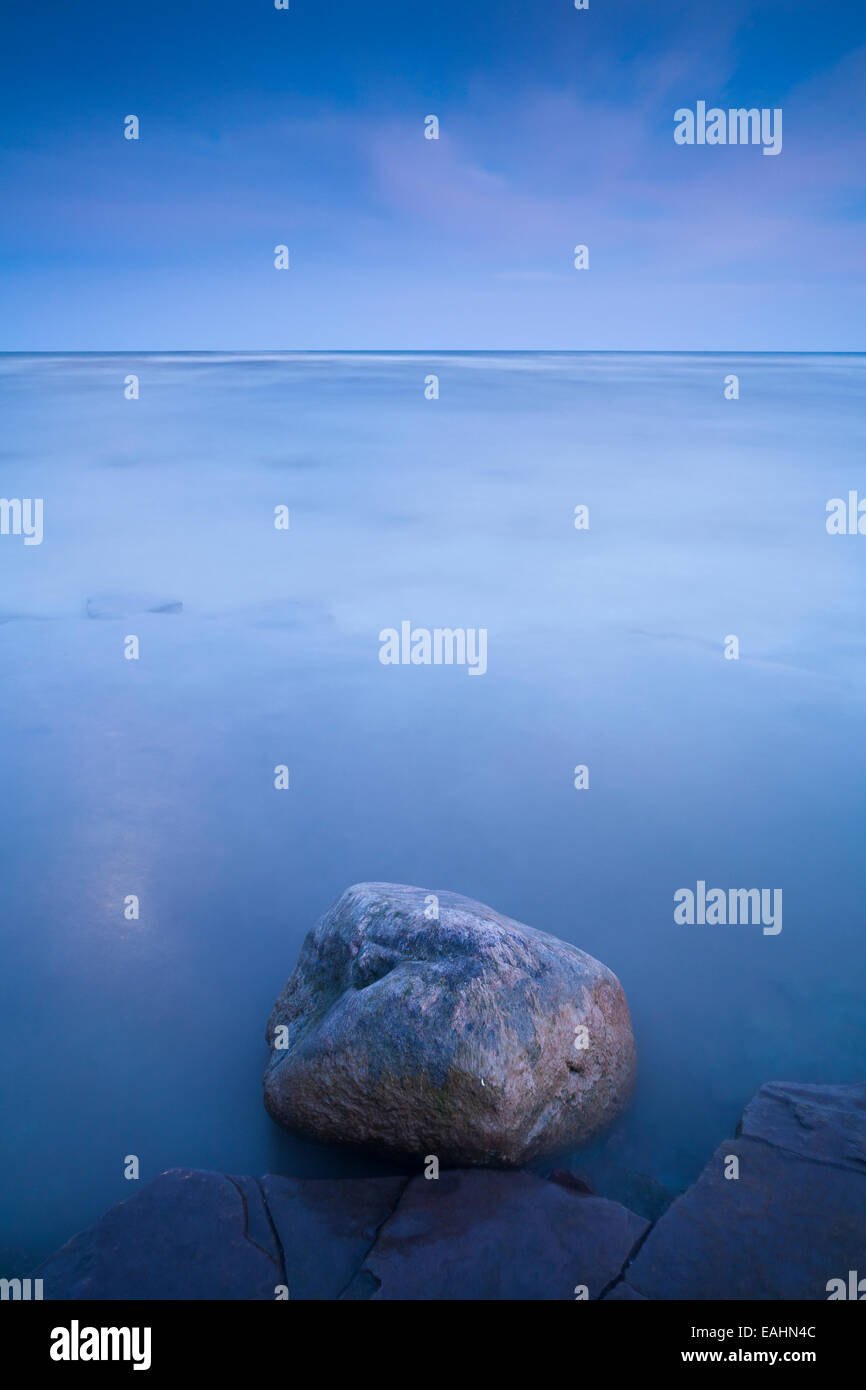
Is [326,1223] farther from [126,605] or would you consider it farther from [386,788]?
[126,605]

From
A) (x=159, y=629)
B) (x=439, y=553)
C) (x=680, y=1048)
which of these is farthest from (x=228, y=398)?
(x=680, y=1048)

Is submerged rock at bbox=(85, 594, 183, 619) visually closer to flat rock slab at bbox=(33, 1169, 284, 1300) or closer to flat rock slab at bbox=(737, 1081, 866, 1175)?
flat rock slab at bbox=(33, 1169, 284, 1300)

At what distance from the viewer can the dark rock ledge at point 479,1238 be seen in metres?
3.16

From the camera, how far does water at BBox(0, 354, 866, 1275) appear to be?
14.0 feet

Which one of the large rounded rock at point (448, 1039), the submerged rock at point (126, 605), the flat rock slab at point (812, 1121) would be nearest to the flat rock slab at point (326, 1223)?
the large rounded rock at point (448, 1039)

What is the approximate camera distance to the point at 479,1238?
130 inches

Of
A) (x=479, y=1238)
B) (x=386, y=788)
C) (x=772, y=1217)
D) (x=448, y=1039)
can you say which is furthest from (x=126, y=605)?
(x=772, y=1217)

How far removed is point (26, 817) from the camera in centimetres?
606

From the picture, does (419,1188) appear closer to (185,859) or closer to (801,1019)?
(801,1019)

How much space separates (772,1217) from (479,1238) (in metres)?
1.00

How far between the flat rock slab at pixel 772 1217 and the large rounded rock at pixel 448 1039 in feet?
1.82

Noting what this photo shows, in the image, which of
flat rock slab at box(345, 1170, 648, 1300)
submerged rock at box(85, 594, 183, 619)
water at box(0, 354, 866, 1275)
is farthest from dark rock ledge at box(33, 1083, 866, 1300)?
submerged rock at box(85, 594, 183, 619)

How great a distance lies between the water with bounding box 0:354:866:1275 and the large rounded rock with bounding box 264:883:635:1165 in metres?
0.27

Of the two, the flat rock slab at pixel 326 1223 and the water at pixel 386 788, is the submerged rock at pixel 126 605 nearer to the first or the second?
the water at pixel 386 788
